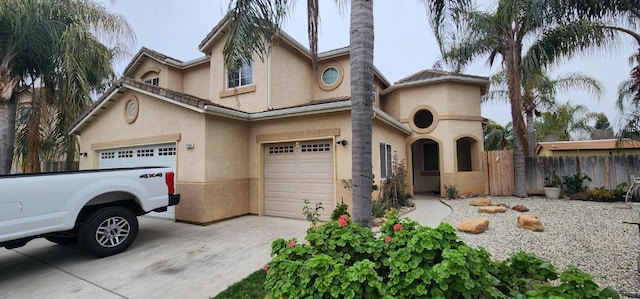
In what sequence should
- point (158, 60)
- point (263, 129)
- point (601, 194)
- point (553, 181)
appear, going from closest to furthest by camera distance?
point (263, 129), point (601, 194), point (553, 181), point (158, 60)

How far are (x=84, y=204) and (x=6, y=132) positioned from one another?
8.46 meters

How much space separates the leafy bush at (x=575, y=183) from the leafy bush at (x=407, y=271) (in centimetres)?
1247

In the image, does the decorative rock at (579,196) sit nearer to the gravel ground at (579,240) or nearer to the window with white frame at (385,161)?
the gravel ground at (579,240)

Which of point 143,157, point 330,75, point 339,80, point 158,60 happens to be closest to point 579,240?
point 339,80

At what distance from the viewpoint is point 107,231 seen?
18.9 feet

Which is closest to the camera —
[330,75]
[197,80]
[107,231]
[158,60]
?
[107,231]

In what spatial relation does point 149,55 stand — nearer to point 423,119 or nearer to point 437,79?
point 437,79

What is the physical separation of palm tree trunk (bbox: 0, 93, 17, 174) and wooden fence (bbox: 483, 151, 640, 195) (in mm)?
20008

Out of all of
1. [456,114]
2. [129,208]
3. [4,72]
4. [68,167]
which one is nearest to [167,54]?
[4,72]

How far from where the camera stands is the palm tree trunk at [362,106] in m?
4.29

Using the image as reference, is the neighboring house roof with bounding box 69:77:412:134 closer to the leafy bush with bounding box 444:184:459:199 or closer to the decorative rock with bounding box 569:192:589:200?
the leafy bush with bounding box 444:184:459:199

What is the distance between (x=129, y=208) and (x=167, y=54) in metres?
11.0

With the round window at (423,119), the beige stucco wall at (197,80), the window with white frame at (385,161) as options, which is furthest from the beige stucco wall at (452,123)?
the beige stucco wall at (197,80)

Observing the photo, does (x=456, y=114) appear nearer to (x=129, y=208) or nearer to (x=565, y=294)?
(x=565, y=294)
